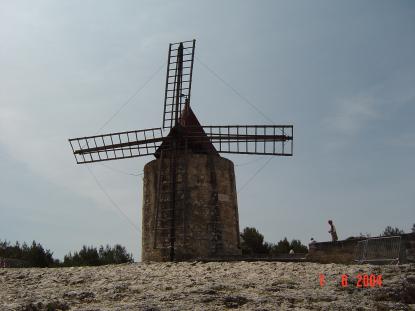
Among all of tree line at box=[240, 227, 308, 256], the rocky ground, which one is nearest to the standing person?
the rocky ground

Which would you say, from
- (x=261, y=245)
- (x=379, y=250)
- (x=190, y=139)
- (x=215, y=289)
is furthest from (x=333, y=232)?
(x=261, y=245)

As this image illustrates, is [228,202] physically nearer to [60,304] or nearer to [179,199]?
[179,199]

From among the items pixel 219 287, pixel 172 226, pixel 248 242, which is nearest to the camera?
pixel 219 287

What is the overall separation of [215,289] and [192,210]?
721 centimetres

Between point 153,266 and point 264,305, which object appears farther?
point 153,266

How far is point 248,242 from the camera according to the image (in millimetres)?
A: 27734

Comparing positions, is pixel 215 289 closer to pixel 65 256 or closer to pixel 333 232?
pixel 333 232

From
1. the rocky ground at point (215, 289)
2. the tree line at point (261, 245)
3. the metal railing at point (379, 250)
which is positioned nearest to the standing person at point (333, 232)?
the metal railing at point (379, 250)

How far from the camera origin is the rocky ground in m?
8.15

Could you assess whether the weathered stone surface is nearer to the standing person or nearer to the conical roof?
the conical roof

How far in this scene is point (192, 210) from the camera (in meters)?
16.3

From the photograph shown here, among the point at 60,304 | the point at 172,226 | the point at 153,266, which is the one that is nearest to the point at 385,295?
the point at 60,304

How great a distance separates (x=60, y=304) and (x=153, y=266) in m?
4.96

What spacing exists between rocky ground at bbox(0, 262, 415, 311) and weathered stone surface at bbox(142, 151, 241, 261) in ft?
12.3
